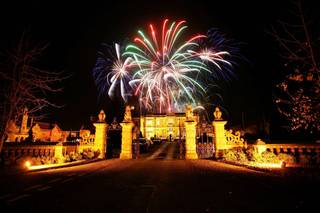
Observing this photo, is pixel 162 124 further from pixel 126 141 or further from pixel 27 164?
pixel 27 164

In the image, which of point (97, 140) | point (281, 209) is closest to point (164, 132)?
point (97, 140)

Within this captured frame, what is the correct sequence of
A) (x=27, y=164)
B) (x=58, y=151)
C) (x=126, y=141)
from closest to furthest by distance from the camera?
(x=27, y=164), (x=58, y=151), (x=126, y=141)

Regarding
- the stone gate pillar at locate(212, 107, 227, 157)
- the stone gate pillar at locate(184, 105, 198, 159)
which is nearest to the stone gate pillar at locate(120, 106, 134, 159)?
the stone gate pillar at locate(184, 105, 198, 159)

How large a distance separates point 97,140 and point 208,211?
15910 mm

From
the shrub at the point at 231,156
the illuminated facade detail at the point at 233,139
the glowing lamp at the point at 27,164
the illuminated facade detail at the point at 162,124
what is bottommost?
the glowing lamp at the point at 27,164

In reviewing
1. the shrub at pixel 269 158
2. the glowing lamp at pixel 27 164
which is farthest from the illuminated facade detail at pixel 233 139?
the glowing lamp at pixel 27 164

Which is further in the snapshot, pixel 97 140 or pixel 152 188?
pixel 97 140

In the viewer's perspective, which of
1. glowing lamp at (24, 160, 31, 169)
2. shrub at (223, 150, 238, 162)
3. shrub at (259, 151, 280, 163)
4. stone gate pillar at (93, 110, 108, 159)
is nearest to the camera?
glowing lamp at (24, 160, 31, 169)

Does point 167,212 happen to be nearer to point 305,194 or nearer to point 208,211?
point 208,211

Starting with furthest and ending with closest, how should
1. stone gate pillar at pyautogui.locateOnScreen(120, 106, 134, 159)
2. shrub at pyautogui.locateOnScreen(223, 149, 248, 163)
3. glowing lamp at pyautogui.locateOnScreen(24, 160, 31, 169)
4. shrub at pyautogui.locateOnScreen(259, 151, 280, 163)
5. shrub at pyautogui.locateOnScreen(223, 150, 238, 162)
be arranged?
stone gate pillar at pyautogui.locateOnScreen(120, 106, 134, 159) < shrub at pyautogui.locateOnScreen(223, 150, 238, 162) < shrub at pyautogui.locateOnScreen(223, 149, 248, 163) < shrub at pyautogui.locateOnScreen(259, 151, 280, 163) < glowing lamp at pyautogui.locateOnScreen(24, 160, 31, 169)

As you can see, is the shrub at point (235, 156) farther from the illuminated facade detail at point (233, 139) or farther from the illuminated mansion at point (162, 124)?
the illuminated mansion at point (162, 124)

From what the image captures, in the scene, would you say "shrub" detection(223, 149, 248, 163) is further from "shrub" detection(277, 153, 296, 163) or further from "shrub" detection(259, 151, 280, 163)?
"shrub" detection(277, 153, 296, 163)

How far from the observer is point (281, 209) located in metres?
4.73

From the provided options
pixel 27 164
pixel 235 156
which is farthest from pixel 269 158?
pixel 27 164
